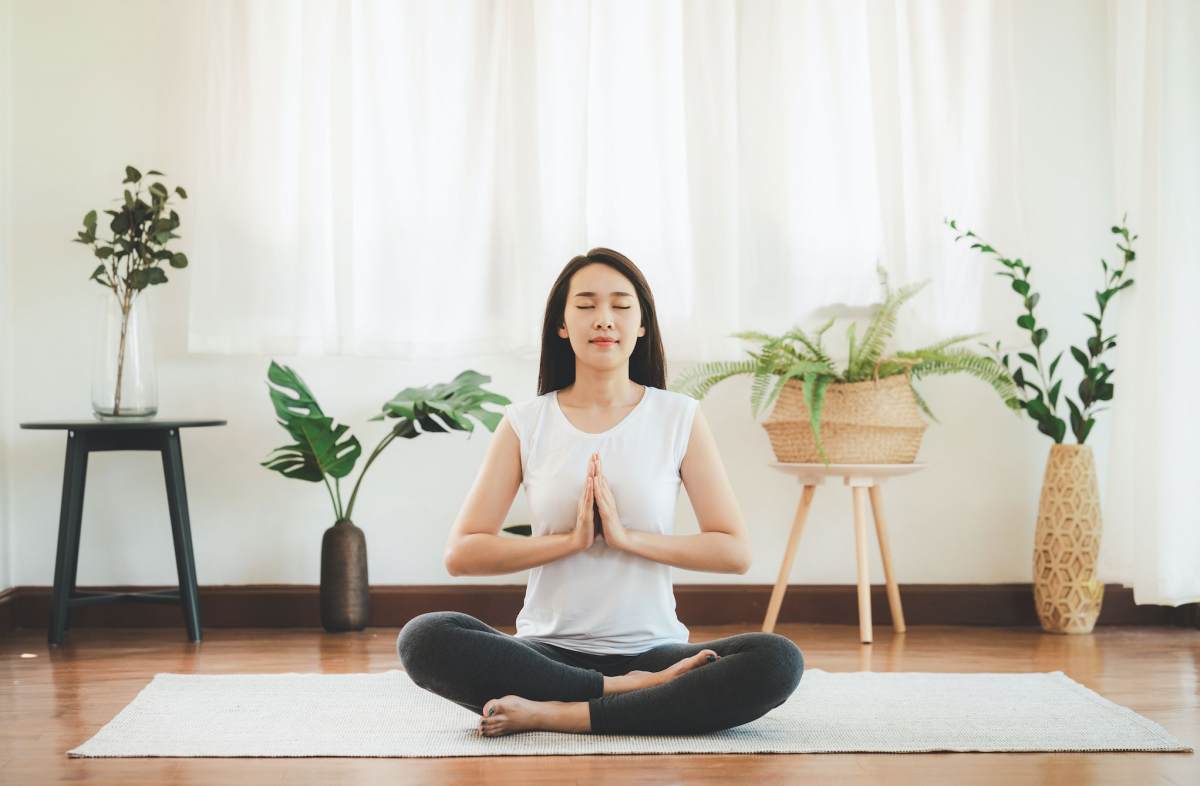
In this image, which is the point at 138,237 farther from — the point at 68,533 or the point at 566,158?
the point at 566,158

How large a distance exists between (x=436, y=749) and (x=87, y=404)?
5.79 feet

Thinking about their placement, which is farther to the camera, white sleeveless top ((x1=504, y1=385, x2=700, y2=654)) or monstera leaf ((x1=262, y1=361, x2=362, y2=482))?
monstera leaf ((x1=262, y1=361, x2=362, y2=482))

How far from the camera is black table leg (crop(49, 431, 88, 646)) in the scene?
101 inches

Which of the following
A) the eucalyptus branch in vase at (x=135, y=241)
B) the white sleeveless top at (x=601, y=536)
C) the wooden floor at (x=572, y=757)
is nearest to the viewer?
the wooden floor at (x=572, y=757)

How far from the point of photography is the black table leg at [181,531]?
8.55 feet

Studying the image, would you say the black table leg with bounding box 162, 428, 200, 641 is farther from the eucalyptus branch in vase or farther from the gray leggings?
the gray leggings

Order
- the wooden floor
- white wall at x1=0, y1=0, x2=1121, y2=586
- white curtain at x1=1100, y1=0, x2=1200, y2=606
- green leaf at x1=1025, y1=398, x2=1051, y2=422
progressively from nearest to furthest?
the wooden floor, white curtain at x1=1100, y1=0, x2=1200, y2=606, green leaf at x1=1025, y1=398, x2=1051, y2=422, white wall at x1=0, y1=0, x2=1121, y2=586

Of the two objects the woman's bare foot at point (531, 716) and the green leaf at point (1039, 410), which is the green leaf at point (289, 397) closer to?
the woman's bare foot at point (531, 716)

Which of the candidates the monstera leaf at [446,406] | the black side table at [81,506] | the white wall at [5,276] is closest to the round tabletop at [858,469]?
the monstera leaf at [446,406]

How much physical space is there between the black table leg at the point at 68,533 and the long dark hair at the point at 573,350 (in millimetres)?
1362

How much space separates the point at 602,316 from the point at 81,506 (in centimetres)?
159

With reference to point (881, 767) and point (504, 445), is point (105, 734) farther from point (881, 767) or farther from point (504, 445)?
point (881, 767)

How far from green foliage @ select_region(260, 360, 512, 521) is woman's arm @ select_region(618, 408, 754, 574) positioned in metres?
0.86

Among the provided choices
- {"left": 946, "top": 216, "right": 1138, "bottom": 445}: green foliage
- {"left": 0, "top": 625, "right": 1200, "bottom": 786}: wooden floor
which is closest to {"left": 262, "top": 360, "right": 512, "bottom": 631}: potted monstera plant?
{"left": 0, "top": 625, "right": 1200, "bottom": 786}: wooden floor
